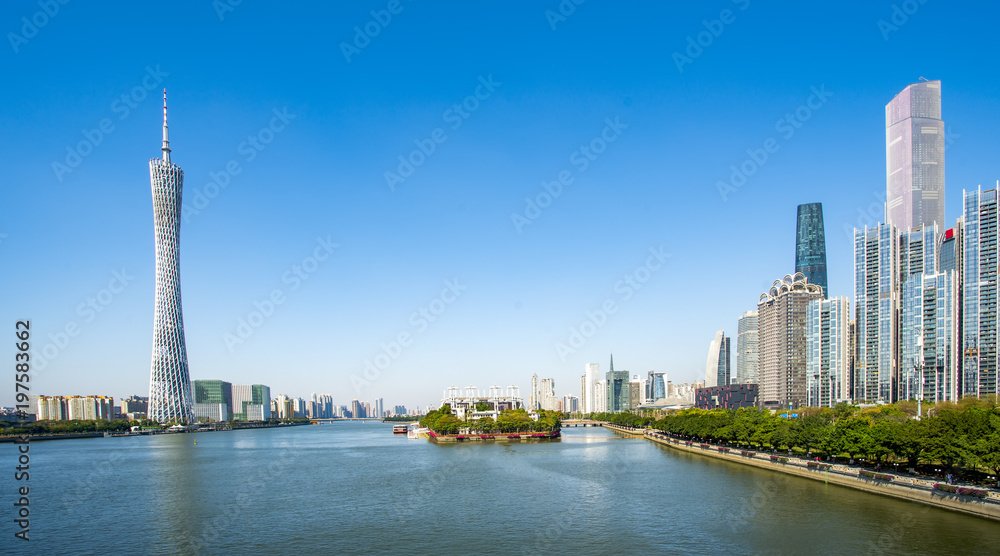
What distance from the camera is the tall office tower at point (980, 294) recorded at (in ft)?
173

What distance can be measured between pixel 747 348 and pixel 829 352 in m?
53.1

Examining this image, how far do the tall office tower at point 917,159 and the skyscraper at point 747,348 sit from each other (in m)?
38.8

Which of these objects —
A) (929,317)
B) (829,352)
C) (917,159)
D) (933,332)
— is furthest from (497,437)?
(917,159)

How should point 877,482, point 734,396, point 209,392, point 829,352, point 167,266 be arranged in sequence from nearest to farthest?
1. point 877,482
2. point 167,266
3. point 829,352
4. point 734,396
5. point 209,392

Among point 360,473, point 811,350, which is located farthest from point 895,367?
point 360,473

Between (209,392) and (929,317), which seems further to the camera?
(209,392)

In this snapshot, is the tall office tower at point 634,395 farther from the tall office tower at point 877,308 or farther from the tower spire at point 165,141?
the tower spire at point 165,141

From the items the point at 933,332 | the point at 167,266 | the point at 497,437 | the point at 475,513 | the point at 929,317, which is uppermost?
the point at 167,266

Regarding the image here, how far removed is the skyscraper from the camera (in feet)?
428

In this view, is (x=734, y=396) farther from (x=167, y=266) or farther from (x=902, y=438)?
(x=167, y=266)

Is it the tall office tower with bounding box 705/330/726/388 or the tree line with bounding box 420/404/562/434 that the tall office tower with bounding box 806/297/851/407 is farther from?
the tall office tower with bounding box 705/330/726/388

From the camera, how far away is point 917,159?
319ft

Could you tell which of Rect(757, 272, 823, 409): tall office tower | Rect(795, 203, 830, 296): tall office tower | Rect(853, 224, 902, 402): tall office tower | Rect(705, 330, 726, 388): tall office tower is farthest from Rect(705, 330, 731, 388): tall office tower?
Rect(853, 224, 902, 402): tall office tower

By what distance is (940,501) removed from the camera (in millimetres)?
22281
